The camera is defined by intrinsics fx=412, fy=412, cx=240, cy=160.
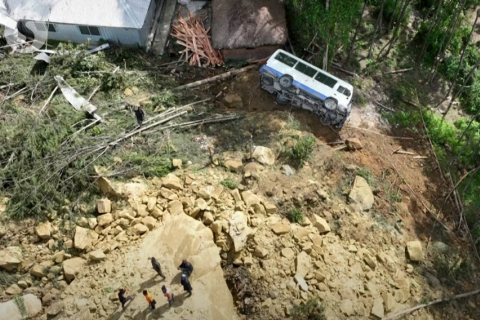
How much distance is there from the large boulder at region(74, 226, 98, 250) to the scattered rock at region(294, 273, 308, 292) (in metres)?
5.77

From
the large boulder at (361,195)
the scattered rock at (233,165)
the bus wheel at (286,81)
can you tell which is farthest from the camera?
Result: the bus wheel at (286,81)

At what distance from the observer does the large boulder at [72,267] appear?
11.1 metres

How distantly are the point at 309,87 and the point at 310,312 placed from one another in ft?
26.6

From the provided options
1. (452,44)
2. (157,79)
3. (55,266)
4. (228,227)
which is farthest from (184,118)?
(452,44)

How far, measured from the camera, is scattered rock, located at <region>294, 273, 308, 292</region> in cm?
1114

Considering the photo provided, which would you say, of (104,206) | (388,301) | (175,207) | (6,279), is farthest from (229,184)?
(6,279)

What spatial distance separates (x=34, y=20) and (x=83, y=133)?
22.7ft

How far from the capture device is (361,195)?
1344 centimetres

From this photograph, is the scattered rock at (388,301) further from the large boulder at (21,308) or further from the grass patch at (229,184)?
the large boulder at (21,308)

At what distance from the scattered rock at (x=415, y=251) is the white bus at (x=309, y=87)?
5181 mm

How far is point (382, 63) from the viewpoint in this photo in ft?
63.3

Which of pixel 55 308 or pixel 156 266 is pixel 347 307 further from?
pixel 55 308

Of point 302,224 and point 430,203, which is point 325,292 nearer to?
point 302,224

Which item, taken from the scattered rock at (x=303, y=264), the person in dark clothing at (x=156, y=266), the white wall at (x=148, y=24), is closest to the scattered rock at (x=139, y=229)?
the person in dark clothing at (x=156, y=266)
